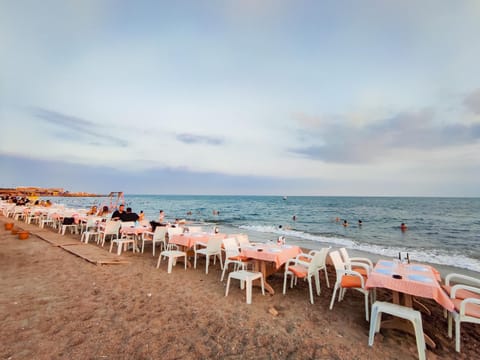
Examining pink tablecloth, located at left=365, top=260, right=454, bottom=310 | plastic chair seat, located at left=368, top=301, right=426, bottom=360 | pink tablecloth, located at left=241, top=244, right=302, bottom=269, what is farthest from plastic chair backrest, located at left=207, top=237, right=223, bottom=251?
plastic chair seat, located at left=368, top=301, right=426, bottom=360

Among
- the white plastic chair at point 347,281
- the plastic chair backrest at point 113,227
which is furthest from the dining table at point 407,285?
the plastic chair backrest at point 113,227

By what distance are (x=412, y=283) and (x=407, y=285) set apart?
0.20 feet

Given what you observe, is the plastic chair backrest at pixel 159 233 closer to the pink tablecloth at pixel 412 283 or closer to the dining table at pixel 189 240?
the dining table at pixel 189 240

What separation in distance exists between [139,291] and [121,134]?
19.0 m

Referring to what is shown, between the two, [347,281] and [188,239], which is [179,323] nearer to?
[347,281]

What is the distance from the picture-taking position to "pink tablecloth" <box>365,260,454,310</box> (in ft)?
8.25

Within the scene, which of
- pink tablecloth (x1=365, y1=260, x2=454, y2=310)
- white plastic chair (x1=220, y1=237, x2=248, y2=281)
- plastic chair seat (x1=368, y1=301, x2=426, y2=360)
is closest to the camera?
plastic chair seat (x1=368, y1=301, x2=426, y2=360)

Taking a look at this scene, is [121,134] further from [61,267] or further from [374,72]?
[374,72]

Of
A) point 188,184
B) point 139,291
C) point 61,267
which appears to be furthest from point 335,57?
point 188,184

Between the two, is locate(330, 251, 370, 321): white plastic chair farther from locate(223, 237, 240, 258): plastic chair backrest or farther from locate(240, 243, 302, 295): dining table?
locate(223, 237, 240, 258): plastic chair backrest

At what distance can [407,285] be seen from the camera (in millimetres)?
2680

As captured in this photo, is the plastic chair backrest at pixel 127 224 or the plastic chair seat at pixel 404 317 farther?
the plastic chair backrest at pixel 127 224

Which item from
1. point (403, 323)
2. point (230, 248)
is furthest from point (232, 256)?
point (403, 323)

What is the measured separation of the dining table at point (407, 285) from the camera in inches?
99.5
